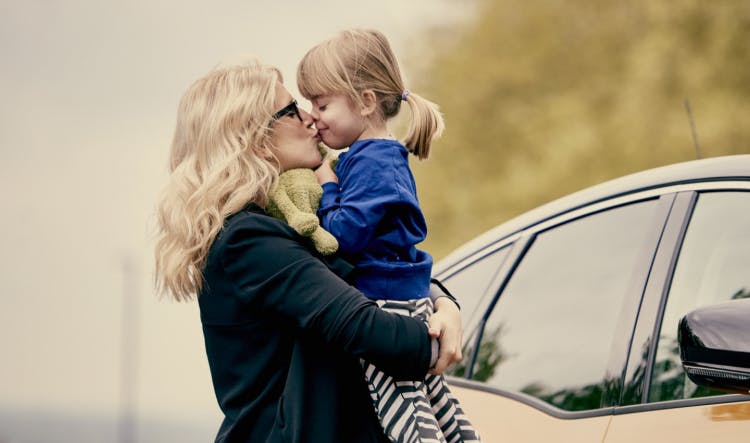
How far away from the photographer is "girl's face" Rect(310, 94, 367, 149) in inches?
97.3

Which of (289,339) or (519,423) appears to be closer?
(289,339)

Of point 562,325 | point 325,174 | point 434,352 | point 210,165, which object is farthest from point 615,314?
point 210,165

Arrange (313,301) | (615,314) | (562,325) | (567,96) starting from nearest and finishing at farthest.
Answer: (313,301) < (615,314) < (562,325) < (567,96)

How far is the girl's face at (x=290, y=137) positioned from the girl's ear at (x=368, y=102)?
0.19 metres

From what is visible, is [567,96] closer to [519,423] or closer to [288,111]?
[519,423]

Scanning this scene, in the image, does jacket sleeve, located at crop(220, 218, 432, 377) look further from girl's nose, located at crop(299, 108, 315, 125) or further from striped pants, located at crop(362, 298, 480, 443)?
girl's nose, located at crop(299, 108, 315, 125)

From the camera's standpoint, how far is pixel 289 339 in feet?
6.91

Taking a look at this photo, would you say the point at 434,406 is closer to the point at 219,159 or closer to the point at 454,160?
the point at 219,159

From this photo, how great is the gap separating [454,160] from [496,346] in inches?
465

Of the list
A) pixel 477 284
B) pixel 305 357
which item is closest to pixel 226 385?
pixel 305 357

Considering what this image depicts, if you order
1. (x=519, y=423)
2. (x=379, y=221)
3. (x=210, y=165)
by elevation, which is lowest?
(x=519, y=423)

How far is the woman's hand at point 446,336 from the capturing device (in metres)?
2.09

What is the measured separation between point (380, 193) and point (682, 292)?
2.74 feet

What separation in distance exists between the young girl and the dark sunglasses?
0.41ft
